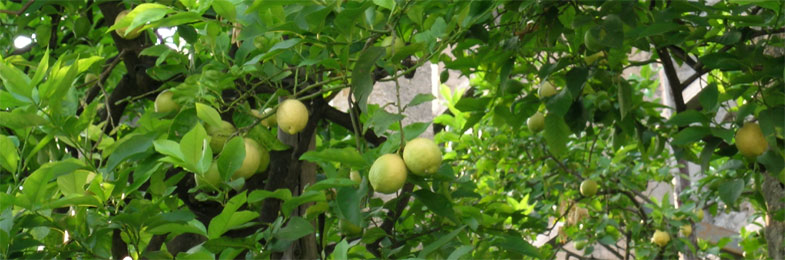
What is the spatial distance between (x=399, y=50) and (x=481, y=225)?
1.86 ft

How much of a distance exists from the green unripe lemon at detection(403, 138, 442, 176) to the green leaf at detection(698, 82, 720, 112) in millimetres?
708

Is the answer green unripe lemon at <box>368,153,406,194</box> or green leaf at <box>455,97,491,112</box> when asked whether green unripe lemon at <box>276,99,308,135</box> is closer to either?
green unripe lemon at <box>368,153,406,194</box>

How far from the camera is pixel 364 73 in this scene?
45.0 inches

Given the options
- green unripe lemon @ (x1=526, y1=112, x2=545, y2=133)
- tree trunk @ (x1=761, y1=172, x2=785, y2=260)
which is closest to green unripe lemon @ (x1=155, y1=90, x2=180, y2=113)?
green unripe lemon @ (x1=526, y1=112, x2=545, y2=133)

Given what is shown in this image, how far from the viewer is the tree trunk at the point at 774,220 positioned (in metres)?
2.28

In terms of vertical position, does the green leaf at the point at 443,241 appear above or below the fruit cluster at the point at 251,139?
below

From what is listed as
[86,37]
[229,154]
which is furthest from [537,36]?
[86,37]

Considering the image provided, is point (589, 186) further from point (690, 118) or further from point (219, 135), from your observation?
point (219, 135)

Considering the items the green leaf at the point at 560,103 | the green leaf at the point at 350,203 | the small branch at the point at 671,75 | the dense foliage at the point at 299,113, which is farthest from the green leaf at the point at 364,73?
the small branch at the point at 671,75

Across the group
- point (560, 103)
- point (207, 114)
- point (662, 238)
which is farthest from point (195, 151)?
point (662, 238)

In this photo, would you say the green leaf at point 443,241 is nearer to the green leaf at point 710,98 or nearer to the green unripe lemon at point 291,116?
the green unripe lemon at point 291,116

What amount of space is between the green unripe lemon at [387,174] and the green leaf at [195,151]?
21cm

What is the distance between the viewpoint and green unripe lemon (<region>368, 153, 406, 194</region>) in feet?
3.62

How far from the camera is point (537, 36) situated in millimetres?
1615
